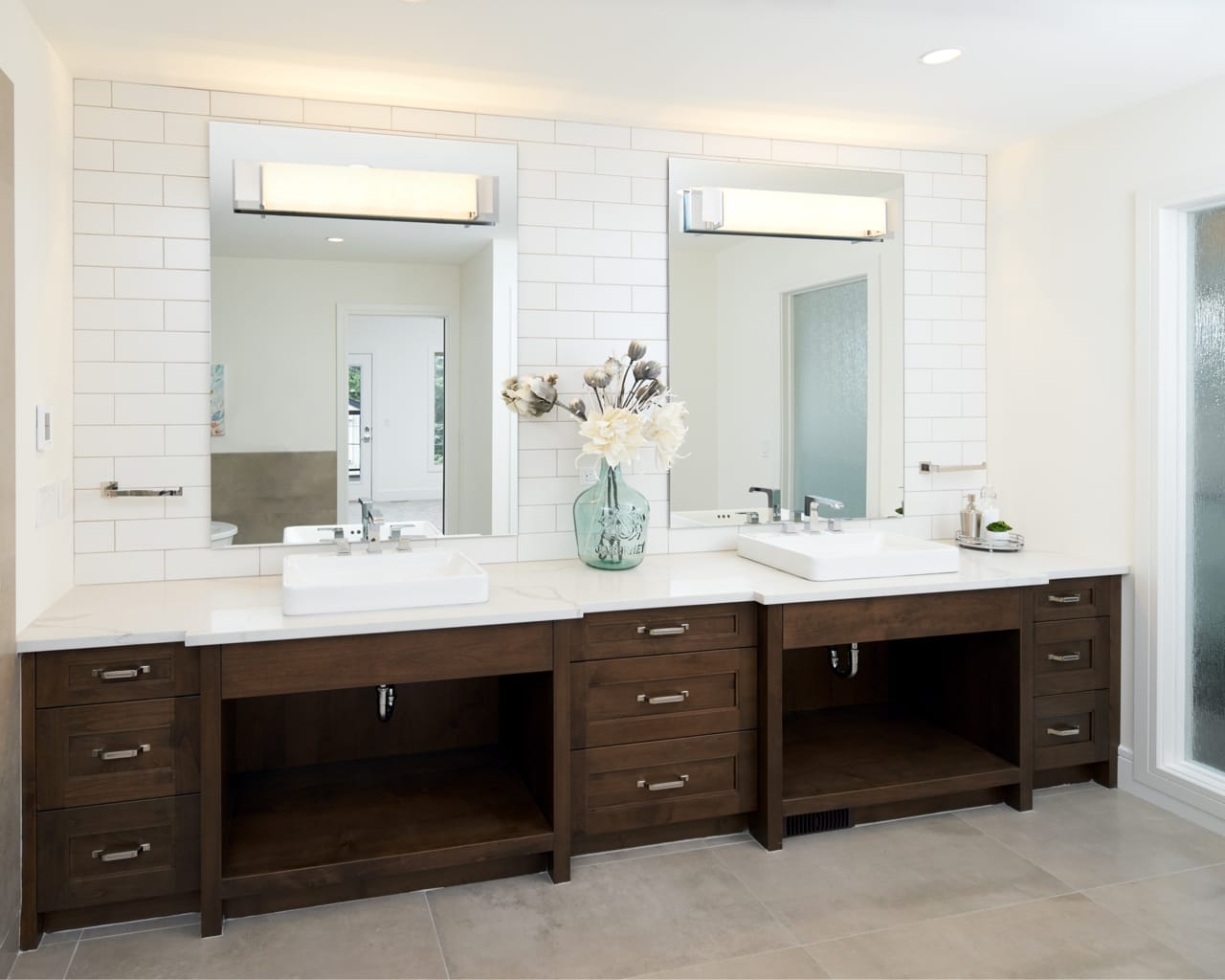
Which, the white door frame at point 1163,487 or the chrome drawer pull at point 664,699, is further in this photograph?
the white door frame at point 1163,487

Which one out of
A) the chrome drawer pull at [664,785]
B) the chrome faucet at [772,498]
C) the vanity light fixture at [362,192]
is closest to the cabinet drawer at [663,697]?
→ the chrome drawer pull at [664,785]

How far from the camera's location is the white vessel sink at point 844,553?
117 inches

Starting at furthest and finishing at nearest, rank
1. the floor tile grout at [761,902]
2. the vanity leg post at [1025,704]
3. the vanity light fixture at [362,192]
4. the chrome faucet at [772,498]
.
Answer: the chrome faucet at [772,498]
the vanity leg post at [1025,704]
the vanity light fixture at [362,192]
the floor tile grout at [761,902]

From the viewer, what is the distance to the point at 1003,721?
3215 mm

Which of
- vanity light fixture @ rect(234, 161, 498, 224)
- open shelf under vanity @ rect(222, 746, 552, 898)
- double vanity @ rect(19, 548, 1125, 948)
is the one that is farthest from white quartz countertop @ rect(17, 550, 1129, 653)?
vanity light fixture @ rect(234, 161, 498, 224)

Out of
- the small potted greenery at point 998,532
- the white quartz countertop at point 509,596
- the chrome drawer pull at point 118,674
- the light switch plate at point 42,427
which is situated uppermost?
the light switch plate at point 42,427

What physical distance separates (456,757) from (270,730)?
597 mm

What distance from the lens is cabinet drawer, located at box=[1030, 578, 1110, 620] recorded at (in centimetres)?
318

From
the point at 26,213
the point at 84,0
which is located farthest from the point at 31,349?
the point at 84,0

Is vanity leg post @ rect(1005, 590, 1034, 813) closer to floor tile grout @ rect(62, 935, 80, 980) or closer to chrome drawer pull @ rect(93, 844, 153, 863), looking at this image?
chrome drawer pull @ rect(93, 844, 153, 863)

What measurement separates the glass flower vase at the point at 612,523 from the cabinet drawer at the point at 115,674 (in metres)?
1.27

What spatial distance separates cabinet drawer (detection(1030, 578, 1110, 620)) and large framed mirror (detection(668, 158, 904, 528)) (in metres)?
0.73

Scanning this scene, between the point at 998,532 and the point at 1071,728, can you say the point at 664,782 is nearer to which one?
the point at 1071,728

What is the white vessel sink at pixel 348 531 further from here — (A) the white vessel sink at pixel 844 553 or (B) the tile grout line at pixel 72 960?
(B) the tile grout line at pixel 72 960
